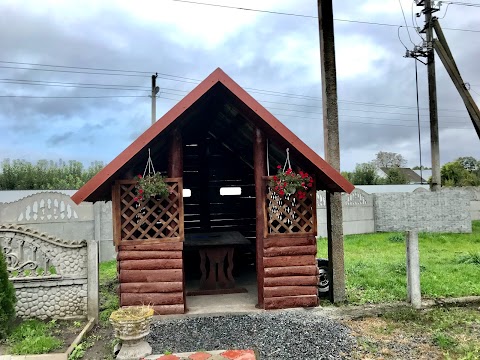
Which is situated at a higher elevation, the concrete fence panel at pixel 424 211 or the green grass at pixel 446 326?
the concrete fence panel at pixel 424 211

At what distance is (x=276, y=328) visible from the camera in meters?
5.25

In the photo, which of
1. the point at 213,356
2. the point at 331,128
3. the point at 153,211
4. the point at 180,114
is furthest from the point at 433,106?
the point at 213,356

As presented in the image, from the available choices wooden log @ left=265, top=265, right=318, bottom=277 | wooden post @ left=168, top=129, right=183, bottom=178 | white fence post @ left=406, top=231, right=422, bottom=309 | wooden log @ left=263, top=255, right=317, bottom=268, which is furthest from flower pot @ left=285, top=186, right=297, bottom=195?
white fence post @ left=406, top=231, right=422, bottom=309

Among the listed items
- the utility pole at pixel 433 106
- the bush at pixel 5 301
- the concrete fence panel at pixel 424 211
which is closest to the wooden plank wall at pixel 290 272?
the bush at pixel 5 301

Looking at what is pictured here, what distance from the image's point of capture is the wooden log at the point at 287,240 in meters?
6.18

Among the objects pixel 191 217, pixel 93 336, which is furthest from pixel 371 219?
pixel 93 336

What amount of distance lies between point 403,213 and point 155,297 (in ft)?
42.5

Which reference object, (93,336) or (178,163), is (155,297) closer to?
(93,336)

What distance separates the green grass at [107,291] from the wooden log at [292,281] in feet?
8.38

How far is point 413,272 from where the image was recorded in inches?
249

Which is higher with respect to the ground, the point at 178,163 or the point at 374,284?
the point at 178,163

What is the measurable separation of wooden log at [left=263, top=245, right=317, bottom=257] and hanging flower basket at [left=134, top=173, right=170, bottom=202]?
72.1 inches

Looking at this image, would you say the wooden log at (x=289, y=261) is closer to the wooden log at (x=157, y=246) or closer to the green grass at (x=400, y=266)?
the green grass at (x=400, y=266)

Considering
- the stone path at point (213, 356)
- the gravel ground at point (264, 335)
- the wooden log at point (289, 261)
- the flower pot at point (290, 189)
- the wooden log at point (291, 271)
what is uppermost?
the flower pot at point (290, 189)
